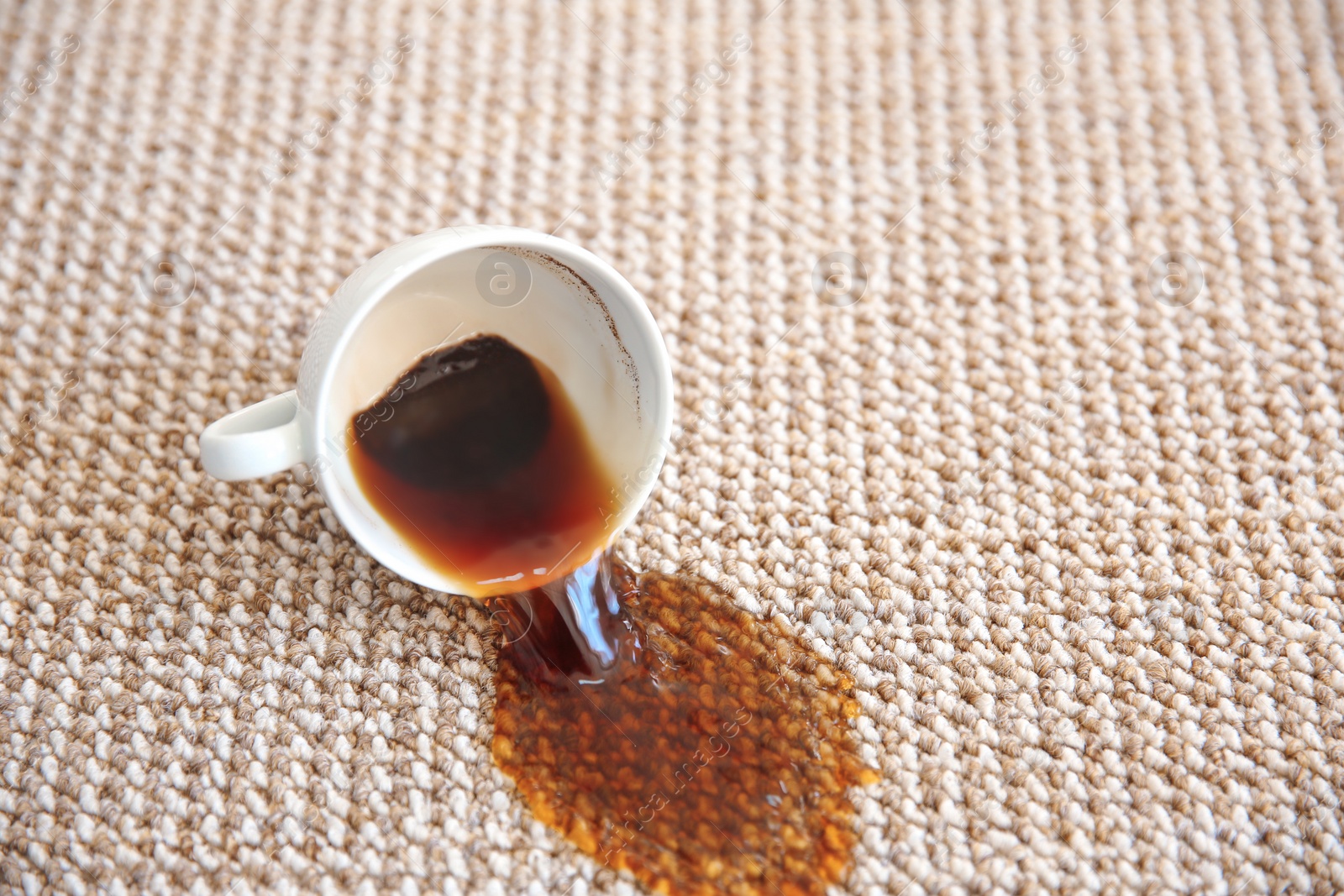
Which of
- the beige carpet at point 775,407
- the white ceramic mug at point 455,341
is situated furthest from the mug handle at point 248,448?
the beige carpet at point 775,407

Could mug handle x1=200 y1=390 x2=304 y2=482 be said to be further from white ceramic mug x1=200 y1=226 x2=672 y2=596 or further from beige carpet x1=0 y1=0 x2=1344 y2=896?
beige carpet x1=0 y1=0 x2=1344 y2=896

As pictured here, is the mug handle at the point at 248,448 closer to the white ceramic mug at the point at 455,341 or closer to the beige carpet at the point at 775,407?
the white ceramic mug at the point at 455,341

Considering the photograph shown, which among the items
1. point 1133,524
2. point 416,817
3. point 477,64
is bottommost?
point 416,817

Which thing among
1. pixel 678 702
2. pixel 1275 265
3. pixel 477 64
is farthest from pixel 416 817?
pixel 1275 265

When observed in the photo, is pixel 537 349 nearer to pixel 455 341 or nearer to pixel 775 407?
pixel 455 341

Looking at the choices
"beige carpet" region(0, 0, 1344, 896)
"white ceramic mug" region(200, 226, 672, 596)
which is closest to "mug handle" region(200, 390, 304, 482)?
"white ceramic mug" region(200, 226, 672, 596)

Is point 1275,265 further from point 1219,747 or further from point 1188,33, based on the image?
point 1219,747

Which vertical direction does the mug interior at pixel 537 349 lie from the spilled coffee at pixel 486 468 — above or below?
above

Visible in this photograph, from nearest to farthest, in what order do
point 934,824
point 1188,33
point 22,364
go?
point 934,824 < point 22,364 < point 1188,33
